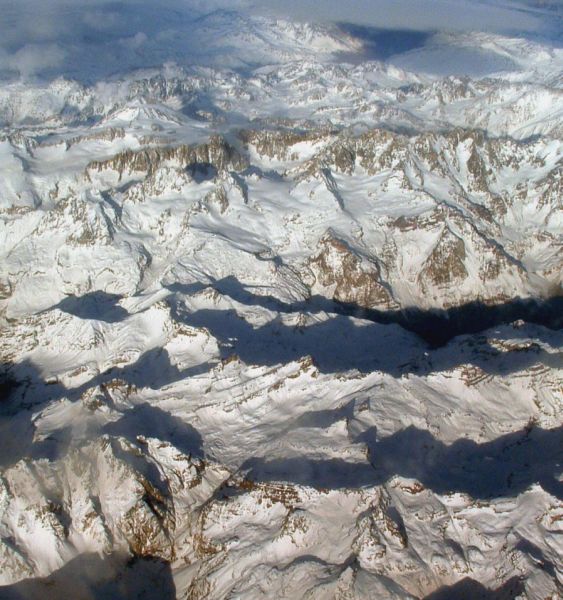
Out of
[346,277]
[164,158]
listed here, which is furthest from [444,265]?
[164,158]

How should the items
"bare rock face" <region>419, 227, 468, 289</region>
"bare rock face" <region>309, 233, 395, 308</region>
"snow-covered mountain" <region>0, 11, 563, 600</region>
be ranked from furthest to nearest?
"bare rock face" <region>419, 227, 468, 289</region>, "bare rock face" <region>309, 233, 395, 308</region>, "snow-covered mountain" <region>0, 11, 563, 600</region>

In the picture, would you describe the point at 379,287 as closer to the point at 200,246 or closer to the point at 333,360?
the point at 200,246

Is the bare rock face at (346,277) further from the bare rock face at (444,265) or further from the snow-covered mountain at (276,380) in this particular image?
the bare rock face at (444,265)

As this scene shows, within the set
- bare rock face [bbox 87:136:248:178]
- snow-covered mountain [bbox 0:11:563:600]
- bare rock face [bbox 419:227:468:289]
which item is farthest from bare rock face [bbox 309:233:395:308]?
bare rock face [bbox 87:136:248:178]

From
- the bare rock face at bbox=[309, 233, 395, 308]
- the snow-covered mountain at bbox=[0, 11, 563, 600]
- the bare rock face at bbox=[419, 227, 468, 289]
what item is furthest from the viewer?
the bare rock face at bbox=[419, 227, 468, 289]

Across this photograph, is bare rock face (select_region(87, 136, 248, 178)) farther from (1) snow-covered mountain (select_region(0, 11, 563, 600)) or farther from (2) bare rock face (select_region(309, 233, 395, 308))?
(2) bare rock face (select_region(309, 233, 395, 308))

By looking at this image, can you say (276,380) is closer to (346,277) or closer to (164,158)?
(346,277)

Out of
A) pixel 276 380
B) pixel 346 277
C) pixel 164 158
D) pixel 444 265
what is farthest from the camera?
→ pixel 164 158
